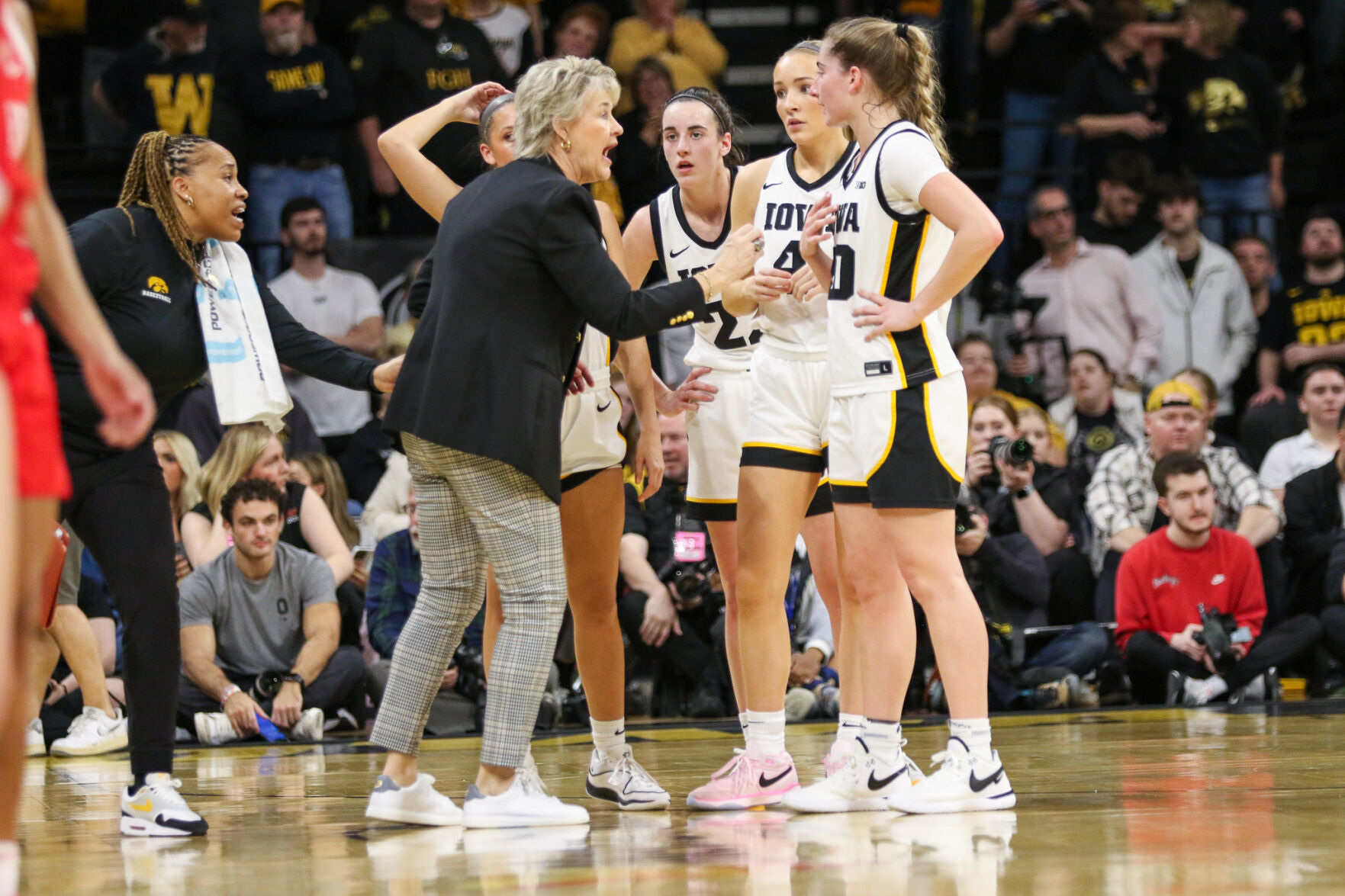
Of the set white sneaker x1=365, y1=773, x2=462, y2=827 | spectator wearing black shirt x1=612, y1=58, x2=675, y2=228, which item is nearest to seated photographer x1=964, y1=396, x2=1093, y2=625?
spectator wearing black shirt x1=612, y1=58, x2=675, y2=228

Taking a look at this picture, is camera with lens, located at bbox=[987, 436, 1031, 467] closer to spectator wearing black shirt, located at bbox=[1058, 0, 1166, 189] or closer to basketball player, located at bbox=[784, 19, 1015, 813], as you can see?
basketball player, located at bbox=[784, 19, 1015, 813]

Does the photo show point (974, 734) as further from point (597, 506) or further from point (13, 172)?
point (13, 172)

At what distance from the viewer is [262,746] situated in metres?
6.52

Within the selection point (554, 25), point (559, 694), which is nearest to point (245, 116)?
point (554, 25)

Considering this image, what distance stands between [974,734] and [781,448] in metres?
0.91

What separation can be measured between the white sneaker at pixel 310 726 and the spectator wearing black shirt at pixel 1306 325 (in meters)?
5.50

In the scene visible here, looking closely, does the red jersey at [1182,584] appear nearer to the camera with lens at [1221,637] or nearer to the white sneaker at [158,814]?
the camera with lens at [1221,637]

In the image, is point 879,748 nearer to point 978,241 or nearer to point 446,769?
point 978,241

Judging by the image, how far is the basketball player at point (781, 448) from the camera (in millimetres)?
4273

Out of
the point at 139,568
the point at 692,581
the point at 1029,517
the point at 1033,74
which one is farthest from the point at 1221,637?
the point at 1033,74

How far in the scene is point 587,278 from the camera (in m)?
3.85

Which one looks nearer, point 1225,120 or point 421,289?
point 421,289

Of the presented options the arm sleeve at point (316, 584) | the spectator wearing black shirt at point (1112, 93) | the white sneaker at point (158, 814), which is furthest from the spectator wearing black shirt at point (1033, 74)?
the white sneaker at point (158, 814)

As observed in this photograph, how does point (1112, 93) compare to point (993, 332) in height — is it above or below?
above
